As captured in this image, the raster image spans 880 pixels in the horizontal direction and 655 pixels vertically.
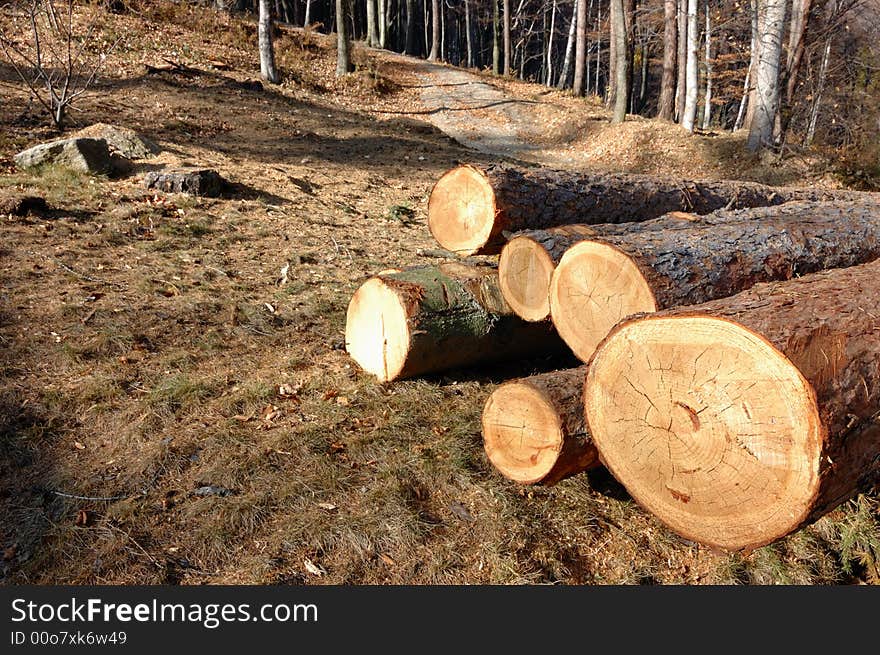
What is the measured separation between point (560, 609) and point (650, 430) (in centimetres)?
84

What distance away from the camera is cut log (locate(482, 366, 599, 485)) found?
2984 millimetres

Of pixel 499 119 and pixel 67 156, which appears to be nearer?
pixel 67 156

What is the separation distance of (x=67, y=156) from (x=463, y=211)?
526cm

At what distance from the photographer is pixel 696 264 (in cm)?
335

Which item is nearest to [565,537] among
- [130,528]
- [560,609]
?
[560,609]

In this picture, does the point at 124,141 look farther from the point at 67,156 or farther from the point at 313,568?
the point at 313,568

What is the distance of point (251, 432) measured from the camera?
3682mm

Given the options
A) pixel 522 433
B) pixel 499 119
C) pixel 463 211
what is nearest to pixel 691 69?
pixel 499 119

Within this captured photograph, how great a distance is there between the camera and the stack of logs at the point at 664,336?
2178 millimetres

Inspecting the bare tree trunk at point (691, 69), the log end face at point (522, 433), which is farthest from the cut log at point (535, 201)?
the bare tree trunk at point (691, 69)

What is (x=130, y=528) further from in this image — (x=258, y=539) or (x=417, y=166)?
(x=417, y=166)

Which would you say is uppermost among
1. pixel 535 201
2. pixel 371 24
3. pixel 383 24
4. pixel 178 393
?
pixel 383 24

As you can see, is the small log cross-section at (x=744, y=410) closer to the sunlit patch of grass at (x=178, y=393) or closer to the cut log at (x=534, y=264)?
the cut log at (x=534, y=264)

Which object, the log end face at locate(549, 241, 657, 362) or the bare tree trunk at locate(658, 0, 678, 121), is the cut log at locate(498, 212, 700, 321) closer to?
the log end face at locate(549, 241, 657, 362)
